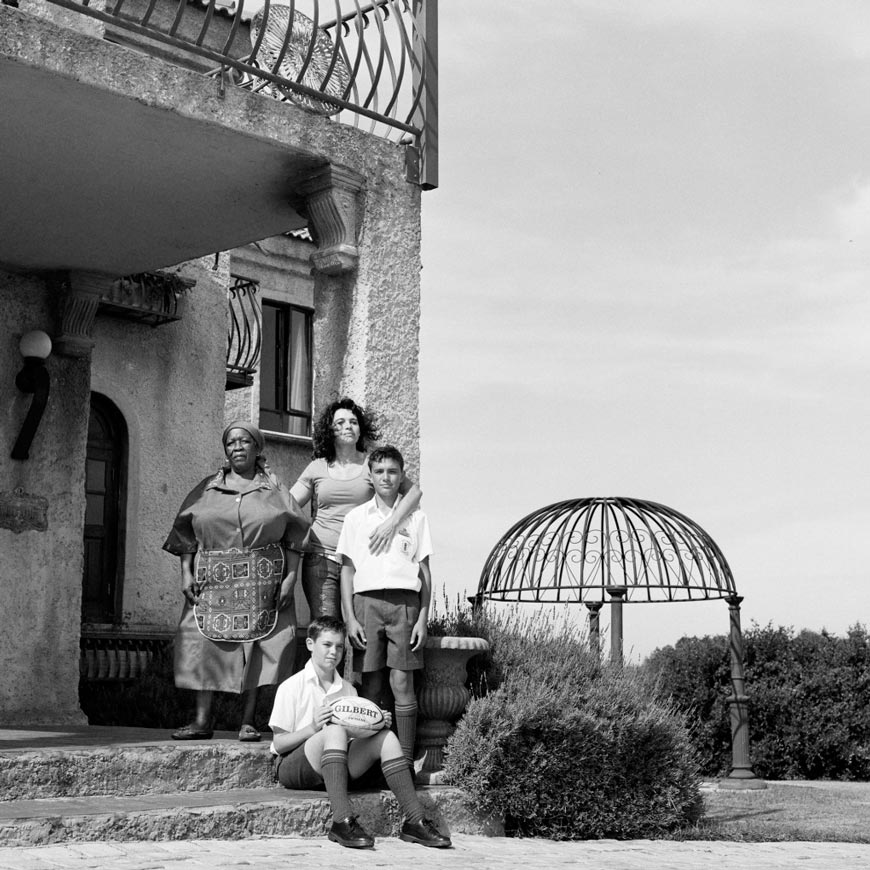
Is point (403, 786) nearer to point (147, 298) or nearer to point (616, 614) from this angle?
point (616, 614)

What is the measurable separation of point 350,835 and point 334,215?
365 cm

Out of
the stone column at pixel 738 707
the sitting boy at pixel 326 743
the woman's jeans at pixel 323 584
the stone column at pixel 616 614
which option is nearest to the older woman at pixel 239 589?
the woman's jeans at pixel 323 584

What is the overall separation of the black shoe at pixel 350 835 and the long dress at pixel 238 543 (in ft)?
4.32

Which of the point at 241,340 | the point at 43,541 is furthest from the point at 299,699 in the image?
the point at 241,340

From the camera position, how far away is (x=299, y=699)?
6684mm

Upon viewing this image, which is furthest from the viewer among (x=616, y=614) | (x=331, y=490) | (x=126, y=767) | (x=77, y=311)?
(x=616, y=614)

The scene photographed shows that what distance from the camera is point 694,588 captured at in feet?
40.3

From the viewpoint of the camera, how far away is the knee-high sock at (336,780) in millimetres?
6258

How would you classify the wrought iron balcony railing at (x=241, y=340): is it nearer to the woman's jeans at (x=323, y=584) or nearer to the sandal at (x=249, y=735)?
the woman's jeans at (x=323, y=584)

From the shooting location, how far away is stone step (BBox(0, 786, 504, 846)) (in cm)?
568

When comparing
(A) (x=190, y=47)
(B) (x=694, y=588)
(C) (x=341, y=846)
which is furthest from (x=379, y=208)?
(B) (x=694, y=588)

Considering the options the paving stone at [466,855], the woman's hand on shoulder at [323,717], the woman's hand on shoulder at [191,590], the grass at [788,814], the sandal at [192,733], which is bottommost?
the grass at [788,814]

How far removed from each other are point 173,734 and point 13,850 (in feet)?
6.40

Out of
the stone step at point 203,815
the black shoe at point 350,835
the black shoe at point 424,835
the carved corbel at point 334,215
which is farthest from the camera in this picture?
the carved corbel at point 334,215
